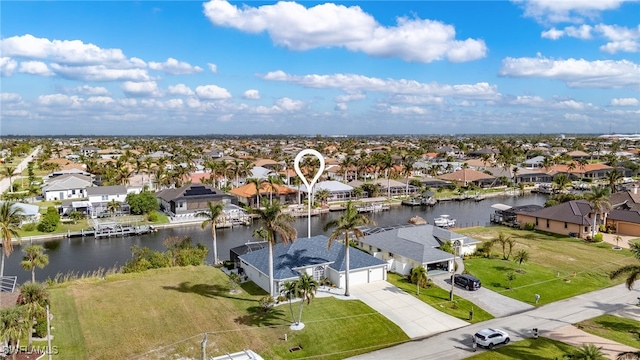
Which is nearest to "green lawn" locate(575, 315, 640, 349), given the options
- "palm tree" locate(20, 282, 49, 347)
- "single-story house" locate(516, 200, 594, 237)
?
"single-story house" locate(516, 200, 594, 237)

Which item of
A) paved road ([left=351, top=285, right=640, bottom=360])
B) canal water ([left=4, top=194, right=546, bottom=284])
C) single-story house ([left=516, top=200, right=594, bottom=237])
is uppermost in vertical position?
single-story house ([left=516, top=200, right=594, bottom=237])

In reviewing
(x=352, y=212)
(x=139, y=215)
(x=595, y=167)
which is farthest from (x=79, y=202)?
(x=595, y=167)

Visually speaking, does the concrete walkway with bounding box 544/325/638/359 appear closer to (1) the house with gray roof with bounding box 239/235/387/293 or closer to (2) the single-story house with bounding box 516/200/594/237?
(1) the house with gray roof with bounding box 239/235/387/293

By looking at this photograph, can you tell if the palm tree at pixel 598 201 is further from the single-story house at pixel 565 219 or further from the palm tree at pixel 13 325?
the palm tree at pixel 13 325

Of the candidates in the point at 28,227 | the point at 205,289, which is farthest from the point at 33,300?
the point at 28,227

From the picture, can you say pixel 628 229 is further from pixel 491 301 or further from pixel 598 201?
pixel 491 301

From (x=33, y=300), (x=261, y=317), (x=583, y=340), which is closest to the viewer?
(x=33, y=300)

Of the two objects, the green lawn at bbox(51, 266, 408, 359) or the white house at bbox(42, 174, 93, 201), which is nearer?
the green lawn at bbox(51, 266, 408, 359)

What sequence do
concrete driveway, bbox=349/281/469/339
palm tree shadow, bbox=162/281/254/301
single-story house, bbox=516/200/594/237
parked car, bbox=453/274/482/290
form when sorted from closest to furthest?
concrete driveway, bbox=349/281/469/339 < palm tree shadow, bbox=162/281/254/301 < parked car, bbox=453/274/482/290 < single-story house, bbox=516/200/594/237
